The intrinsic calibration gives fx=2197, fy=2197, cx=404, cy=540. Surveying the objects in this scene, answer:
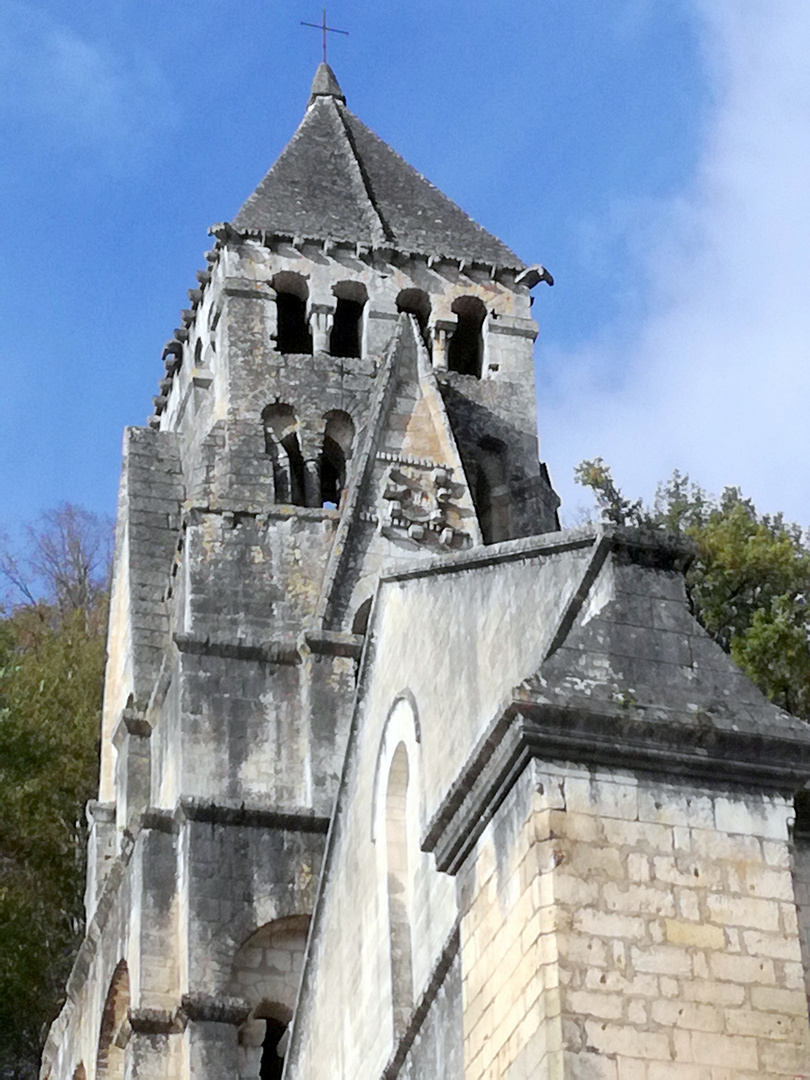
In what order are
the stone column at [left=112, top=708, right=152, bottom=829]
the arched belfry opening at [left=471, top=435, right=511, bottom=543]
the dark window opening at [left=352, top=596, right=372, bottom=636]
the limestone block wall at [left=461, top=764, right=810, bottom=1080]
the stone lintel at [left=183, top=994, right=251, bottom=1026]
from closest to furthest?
the limestone block wall at [left=461, top=764, right=810, bottom=1080]
the stone lintel at [left=183, top=994, right=251, bottom=1026]
the dark window opening at [left=352, top=596, right=372, bottom=636]
the stone column at [left=112, top=708, right=152, bottom=829]
the arched belfry opening at [left=471, top=435, right=511, bottom=543]

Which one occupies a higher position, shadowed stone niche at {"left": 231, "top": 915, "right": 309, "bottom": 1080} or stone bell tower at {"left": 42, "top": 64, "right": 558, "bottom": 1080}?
stone bell tower at {"left": 42, "top": 64, "right": 558, "bottom": 1080}

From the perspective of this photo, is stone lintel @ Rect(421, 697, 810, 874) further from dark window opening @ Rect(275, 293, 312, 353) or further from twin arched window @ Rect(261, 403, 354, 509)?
dark window opening @ Rect(275, 293, 312, 353)

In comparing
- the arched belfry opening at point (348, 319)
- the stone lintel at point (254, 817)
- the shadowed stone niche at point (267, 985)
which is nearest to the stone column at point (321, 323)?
the arched belfry opening at point (348, 319)

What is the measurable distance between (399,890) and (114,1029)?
18.7 ft

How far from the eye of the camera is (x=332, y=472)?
20.4 m

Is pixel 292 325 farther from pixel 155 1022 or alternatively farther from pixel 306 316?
pixel 155 1022

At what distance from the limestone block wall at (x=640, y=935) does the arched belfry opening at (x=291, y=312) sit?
41.6 ft

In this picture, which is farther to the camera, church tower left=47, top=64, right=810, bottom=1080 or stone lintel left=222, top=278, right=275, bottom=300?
stone lintel left=222, top=278, right=275, bottom=300

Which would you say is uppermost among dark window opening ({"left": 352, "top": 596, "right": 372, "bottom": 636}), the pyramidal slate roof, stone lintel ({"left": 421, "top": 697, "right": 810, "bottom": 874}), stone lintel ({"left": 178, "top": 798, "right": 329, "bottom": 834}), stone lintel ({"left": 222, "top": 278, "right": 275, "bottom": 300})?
the pyramidal slate roof

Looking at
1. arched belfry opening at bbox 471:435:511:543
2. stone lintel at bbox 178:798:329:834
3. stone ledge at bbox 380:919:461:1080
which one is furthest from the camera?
arched belfry opening at bbox 471:435:511:543

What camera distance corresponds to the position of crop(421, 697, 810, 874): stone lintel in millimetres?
8352

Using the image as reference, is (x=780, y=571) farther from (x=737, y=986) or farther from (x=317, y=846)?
(x=737, y=986)

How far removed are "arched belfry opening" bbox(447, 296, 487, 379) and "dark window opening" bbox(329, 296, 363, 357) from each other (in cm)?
94

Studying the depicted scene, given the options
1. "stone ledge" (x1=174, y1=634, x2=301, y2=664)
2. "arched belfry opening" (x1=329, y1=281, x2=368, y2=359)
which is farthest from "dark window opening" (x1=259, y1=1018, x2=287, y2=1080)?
"arched belfry opening" (x1=329, y1=281, x2=368, y2=359)
